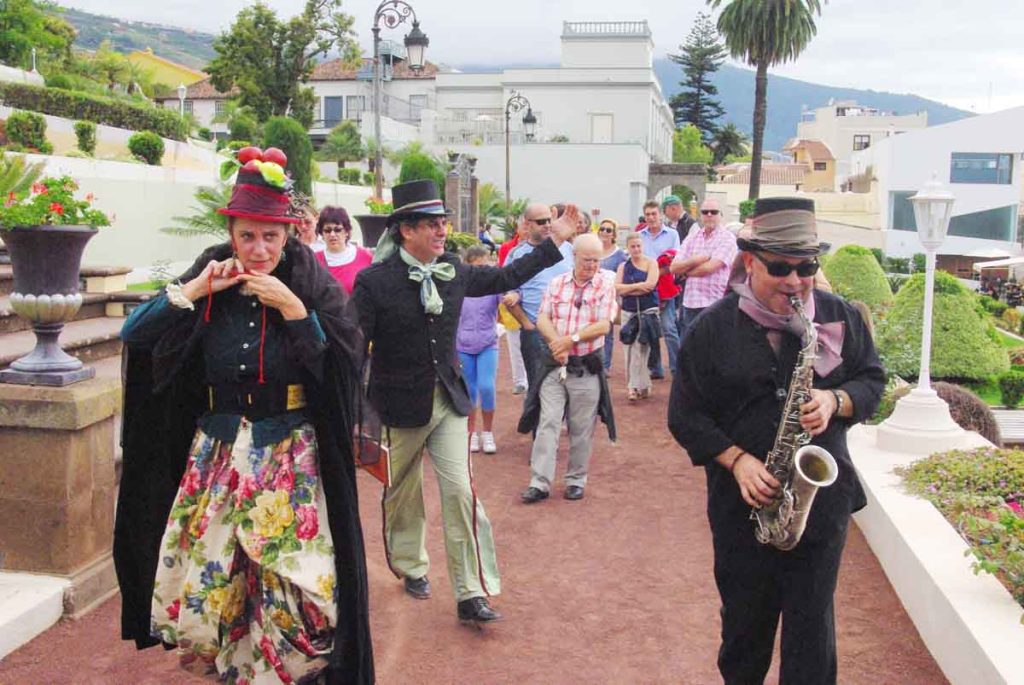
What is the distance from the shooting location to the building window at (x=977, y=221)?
Result: 55.8 metres

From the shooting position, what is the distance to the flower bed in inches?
181

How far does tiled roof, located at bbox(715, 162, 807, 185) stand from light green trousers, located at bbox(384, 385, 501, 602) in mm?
78077

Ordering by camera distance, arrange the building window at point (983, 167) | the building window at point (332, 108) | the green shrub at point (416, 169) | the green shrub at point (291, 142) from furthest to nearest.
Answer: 1. the building window at point (332, 108)
2. the building window at point (983, 167)
3. the green shrub at point (416, 169)
4. the green shrub at point (291, 142)

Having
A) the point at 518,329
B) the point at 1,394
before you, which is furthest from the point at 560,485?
the point at 1,394

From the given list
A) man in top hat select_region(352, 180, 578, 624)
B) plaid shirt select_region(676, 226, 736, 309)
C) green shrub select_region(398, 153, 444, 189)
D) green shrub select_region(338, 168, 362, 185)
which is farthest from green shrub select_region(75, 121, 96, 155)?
green shrub select_region(338, 168, 362, 185)

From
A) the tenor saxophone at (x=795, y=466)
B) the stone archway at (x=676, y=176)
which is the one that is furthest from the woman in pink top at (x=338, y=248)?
the stone archway at (x=676, y=176)

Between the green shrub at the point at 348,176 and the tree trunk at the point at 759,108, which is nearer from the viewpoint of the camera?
the green shrub at the point at 348,176

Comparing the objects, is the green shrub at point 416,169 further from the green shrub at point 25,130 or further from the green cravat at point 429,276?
the green cravat at point 429,276

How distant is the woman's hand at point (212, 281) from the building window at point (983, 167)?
58.6 meters

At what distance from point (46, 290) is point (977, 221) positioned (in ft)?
194

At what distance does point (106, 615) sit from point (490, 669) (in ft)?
6.61

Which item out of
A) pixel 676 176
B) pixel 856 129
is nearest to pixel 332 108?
pixel 676 176

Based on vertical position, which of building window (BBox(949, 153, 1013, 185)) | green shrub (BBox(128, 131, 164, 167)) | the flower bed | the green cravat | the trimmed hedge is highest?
building window (BBox(949, 153, 1013, 185))

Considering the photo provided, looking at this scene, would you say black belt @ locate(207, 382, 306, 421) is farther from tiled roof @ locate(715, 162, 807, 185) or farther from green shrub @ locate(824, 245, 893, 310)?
tiled roof @ locate(715, 162, 807, 185)
